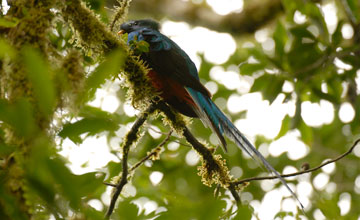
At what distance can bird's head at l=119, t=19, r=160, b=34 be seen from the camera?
359 centimetres

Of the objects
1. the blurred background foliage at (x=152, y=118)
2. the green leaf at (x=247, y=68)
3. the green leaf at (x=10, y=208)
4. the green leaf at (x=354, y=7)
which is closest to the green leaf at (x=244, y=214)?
the blurred background foliage at (x=152, y=118)

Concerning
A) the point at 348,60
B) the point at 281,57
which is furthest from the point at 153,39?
the point at 348,60

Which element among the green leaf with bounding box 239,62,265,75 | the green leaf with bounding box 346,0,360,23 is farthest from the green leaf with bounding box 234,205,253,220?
the green leaf with bounding box 346,0,360,23

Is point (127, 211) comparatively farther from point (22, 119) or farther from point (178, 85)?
point (178, 85)

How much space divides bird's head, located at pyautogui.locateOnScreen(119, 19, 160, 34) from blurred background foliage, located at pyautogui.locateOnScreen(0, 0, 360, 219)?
34 cm

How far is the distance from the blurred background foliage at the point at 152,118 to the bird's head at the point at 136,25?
1.10ft

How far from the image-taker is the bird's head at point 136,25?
3594mm

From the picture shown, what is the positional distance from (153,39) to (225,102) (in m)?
2.68

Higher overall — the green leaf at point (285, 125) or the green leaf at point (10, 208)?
the green leaf at point (285, 125)

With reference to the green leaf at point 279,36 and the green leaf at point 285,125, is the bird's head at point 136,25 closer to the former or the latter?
the green leaf at point 279,36

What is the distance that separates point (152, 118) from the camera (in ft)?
9.87

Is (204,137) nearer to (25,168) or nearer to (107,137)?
(107,137)

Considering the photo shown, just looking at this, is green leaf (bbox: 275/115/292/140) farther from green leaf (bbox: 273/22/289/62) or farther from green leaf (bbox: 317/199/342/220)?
green leaf (bbox: 317/199/342/220)

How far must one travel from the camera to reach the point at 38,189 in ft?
3.45
